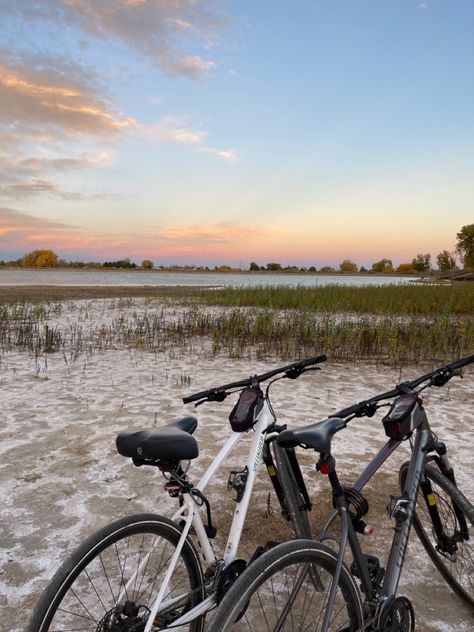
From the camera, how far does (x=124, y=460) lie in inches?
189

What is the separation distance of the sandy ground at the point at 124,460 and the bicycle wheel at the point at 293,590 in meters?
1.06

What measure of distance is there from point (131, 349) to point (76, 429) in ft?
18.1

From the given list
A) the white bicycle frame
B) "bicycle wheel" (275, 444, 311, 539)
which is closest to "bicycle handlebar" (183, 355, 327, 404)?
the white bicycle frame

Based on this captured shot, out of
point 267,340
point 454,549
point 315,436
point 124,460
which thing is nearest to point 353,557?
point 315,436

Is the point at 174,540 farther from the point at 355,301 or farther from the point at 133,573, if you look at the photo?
the point at 355,301

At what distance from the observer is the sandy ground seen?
3.10m

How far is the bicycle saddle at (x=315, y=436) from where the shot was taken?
6.27 feet

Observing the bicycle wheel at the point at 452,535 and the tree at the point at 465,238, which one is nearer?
the bicycle wheel at the point at 452,535

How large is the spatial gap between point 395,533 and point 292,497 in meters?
0.56

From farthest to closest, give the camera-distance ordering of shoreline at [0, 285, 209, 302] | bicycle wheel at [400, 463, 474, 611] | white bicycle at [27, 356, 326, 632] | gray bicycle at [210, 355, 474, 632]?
1. shoreline at [0, 285, 209, 302]
2. bicycle wheel at [400, 463, 474, 611]
3. white bicycle at [27, 356, 326, 632]
4. gray bicycle at [210, 355, 474, 632]

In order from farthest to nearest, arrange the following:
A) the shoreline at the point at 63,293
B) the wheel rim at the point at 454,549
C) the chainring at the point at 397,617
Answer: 1. the shoreline at the point at 63,293
2. the wheel rim at the point at 454,549
3. the chainring at the point at 397,617

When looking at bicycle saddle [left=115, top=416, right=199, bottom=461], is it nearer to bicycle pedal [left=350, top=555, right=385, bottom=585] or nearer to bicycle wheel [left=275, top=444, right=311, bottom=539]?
bicycle wheel [left=275, top=444, right=311, bottom=539]

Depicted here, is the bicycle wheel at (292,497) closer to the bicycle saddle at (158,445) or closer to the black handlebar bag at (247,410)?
the black handlebar bag at (247,410)

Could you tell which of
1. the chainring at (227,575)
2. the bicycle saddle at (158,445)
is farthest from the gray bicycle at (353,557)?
the bicycle saddle at (158,445)
